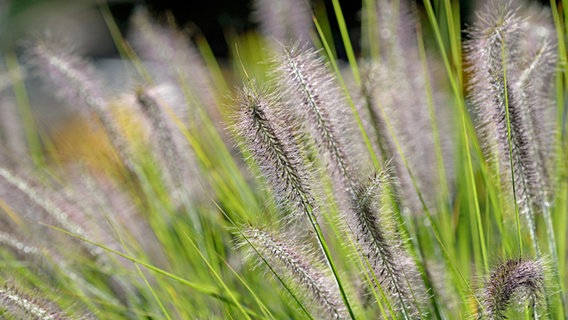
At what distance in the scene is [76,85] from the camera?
218cm

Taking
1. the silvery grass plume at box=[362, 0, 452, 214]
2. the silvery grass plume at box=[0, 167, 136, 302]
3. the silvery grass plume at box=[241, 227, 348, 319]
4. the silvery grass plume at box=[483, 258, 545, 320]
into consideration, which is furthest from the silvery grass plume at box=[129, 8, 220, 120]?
the silvery grass plume at box=[483, 258, 545, 320]

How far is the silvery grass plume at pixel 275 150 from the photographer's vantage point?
122 centimetres

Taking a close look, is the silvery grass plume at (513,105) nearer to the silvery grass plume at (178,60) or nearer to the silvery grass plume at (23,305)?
the silvery grass plume at (23,305)

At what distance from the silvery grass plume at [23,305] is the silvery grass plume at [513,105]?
2.79 feet

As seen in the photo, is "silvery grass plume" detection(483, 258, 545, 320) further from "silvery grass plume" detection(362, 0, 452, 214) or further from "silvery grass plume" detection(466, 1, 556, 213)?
"silvery grass plume" detection(362, 0, 452, 214)

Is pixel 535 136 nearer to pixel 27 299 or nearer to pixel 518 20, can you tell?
pixel 518 20

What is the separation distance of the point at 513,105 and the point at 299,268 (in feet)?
1.67

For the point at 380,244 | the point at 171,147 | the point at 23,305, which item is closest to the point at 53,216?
the point at 171,147

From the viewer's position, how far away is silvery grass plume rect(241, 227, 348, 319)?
4.28ft

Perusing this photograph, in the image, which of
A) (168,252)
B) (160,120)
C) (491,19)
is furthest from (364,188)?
(168,252)

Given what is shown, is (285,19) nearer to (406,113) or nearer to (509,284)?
(406,113)

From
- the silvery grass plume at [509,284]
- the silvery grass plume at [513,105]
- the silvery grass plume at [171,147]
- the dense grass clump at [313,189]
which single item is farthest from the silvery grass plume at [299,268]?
the silvery grass plume at [171,147]

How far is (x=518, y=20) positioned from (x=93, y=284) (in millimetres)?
1350

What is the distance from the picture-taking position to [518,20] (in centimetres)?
154
